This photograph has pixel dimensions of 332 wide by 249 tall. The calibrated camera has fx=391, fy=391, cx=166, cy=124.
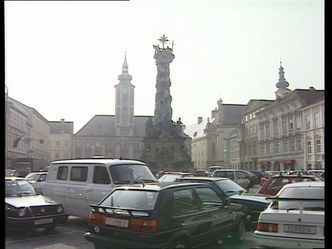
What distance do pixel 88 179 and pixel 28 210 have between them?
179cm

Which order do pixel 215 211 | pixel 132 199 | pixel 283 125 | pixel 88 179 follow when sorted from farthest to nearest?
1. pixel 283 125
2. pixel 88 179
3. pixel 215 211
4. pixel 132 199

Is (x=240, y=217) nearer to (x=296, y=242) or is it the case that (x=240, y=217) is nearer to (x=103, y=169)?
(x=296, y=242)

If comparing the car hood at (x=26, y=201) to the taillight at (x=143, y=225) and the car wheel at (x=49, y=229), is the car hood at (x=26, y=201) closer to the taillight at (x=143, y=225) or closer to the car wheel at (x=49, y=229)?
the car wheel at (x=49, y=229)

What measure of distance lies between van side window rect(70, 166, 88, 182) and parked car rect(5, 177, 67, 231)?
91 centimetres

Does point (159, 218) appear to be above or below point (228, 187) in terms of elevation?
above

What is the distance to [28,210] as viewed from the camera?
32.2 ft

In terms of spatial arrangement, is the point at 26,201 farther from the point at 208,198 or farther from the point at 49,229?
the point at 208,198

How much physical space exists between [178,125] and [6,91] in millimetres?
42754

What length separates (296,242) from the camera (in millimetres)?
6082

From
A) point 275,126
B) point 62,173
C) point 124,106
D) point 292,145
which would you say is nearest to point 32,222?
point 62,173

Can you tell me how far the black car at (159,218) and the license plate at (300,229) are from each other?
54.8 inches

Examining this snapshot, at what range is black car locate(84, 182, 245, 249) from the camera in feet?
20.9
